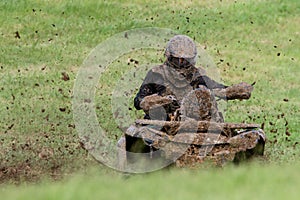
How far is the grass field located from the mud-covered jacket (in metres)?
1.24

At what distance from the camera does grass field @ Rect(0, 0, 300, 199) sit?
7.83 meters

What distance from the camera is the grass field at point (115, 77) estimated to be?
7832 millimetres

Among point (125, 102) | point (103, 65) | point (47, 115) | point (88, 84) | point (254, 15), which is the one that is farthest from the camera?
point (254, 15)

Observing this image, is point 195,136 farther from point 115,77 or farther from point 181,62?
point 115,77


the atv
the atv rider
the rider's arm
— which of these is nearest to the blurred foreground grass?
the atv

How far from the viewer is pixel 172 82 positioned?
44.9ft

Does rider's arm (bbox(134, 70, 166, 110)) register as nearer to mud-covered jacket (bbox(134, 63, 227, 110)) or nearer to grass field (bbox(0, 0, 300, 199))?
mud-covered jacket (bbox(134, 63, 227, 110))

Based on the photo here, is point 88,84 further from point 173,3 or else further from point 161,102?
point 161,102

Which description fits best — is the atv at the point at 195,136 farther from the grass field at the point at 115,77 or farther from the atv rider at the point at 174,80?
the grass field at the point at 115,77

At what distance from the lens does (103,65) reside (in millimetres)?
24312

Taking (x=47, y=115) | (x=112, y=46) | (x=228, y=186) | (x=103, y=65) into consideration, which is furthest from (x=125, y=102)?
(x=228, y=186)

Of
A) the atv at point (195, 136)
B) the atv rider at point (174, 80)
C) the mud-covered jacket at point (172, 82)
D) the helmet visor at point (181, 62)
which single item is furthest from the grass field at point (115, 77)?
the helmet visor at point (181, 62)

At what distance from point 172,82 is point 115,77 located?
9343 mm

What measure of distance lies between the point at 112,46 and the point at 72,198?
63.3 ft
